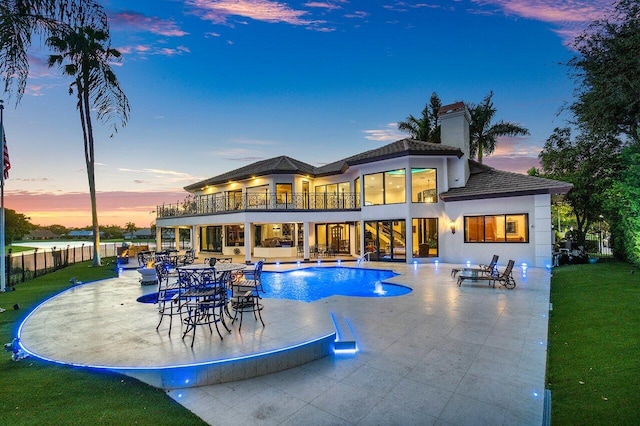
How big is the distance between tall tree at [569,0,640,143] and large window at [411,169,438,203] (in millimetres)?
7781

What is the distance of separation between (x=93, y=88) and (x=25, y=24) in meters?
18.9

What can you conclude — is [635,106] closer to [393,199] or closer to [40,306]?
[393,199]

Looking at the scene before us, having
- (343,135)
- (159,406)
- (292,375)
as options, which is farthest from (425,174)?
(159,406)

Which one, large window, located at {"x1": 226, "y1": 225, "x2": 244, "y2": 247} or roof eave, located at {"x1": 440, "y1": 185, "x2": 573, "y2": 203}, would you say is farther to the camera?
large window, located at {"x1": 226, "y1": 225, "x2": 244, "y2": 247}

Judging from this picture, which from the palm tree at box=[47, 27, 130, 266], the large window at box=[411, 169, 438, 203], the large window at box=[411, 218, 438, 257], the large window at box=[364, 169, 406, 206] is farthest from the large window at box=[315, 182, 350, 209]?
the palm tree at box=[47, 27, 130, 266]

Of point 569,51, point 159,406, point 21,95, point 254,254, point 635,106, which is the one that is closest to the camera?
point 159,406

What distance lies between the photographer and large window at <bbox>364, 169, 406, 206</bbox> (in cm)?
1945

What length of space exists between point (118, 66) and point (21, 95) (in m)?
19.8

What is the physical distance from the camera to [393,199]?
19828mm

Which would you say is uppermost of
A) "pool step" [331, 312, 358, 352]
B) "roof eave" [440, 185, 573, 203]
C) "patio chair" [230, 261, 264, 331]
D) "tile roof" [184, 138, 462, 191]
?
"tile roof" [184, 138, 462, 191]

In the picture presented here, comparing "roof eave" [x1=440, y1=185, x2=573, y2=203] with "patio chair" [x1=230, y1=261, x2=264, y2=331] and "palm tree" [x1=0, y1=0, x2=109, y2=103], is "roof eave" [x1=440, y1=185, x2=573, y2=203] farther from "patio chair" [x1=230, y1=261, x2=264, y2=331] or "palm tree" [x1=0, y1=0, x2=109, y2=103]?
"palm tree" [x1=0, y1=0, x2=109, y2=103]

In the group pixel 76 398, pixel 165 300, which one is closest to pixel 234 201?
pixel 165 300

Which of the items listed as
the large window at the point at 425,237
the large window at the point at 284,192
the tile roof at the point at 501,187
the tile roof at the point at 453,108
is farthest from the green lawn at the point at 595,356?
the large window at the point at 284,192

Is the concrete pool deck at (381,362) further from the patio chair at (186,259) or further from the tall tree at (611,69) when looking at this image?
the tall tree at (611,69)
